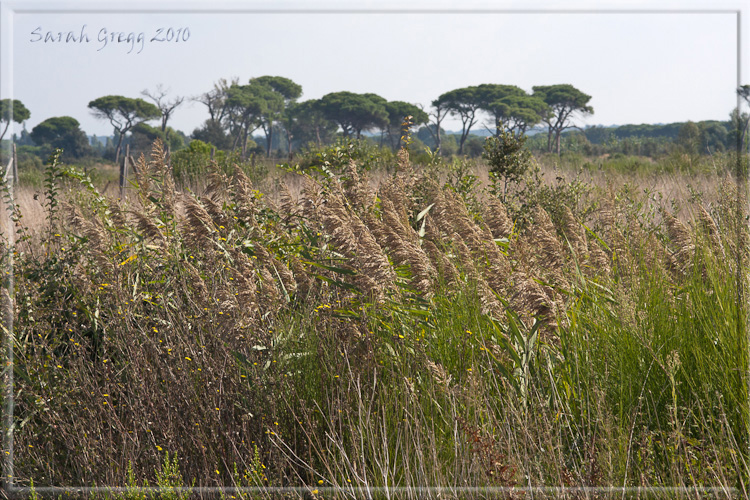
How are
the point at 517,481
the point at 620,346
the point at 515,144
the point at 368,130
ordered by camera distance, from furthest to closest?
1. the point at 368,130
2. the point at 515,144
3. the point at 620,346
4. the point at 517,481

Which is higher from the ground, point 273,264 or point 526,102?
point 526,102

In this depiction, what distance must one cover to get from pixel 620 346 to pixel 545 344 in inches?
11.3

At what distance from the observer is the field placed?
2221 mm

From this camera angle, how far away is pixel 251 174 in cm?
1212

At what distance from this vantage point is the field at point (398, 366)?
222 centimetres

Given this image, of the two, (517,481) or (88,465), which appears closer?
(517,481)

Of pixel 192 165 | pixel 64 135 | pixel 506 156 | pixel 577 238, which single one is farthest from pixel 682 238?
pixel 64 135

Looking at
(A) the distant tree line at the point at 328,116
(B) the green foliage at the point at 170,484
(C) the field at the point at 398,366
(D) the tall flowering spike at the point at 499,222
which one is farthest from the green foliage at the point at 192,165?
(A) the distant tree line at the point at 328,116

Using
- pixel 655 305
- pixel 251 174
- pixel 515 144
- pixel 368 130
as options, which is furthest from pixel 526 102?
pixel 655 305

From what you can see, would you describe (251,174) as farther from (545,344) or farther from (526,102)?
(526,102)

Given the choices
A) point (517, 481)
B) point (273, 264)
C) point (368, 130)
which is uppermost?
point (368, 130)

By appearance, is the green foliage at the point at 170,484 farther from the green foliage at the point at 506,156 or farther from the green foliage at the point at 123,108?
the green foliage at the point at 123,108

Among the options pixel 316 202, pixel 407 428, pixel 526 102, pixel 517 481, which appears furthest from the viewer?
pixel 526 102

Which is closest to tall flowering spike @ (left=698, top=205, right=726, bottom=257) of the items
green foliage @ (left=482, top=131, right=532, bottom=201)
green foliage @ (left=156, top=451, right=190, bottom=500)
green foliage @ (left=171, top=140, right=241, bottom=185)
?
green foliage @ (left=156, top=451, right=190, bottom=500)
